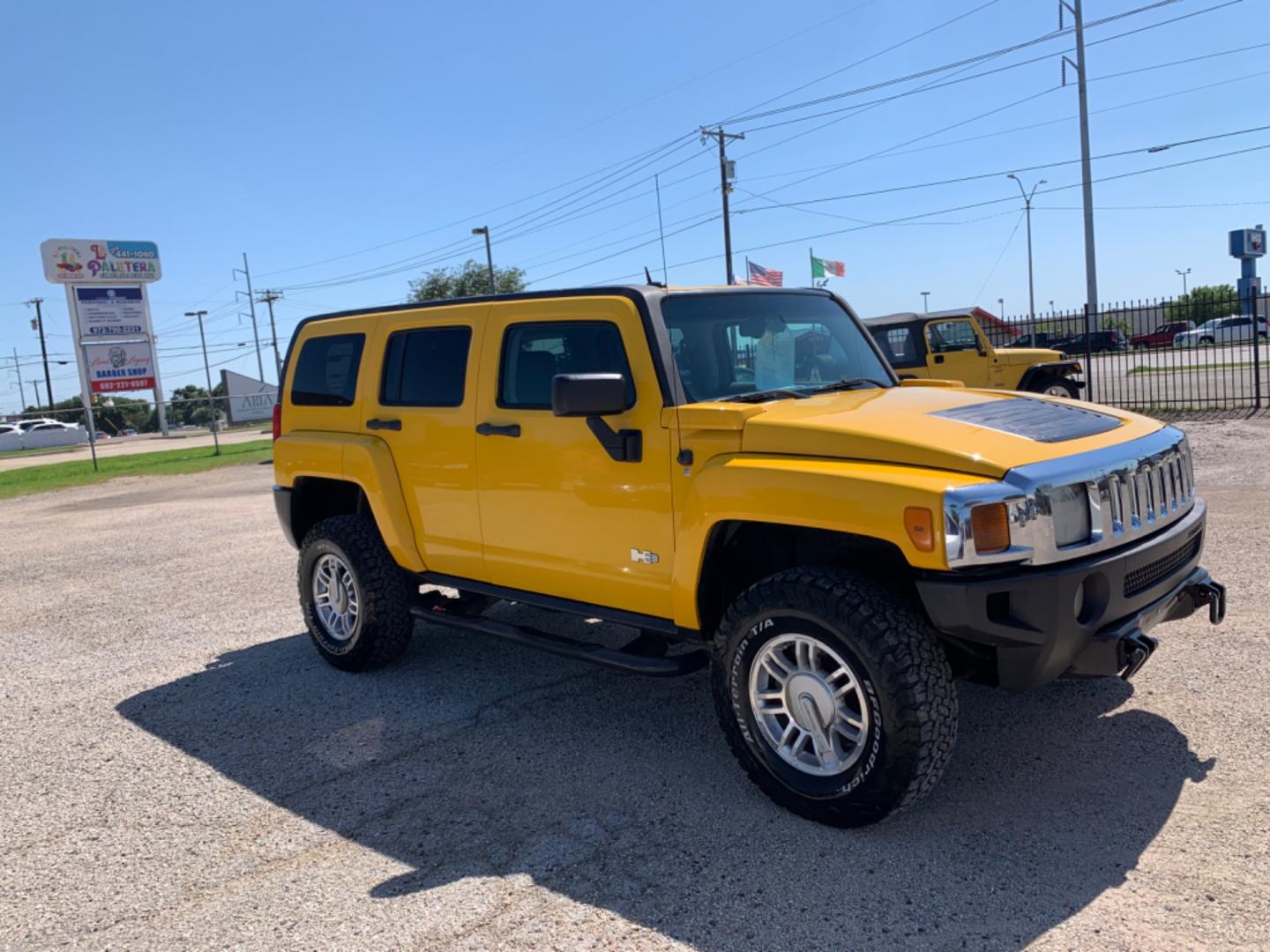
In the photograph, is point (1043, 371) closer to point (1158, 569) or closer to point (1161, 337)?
point (1158, 569)

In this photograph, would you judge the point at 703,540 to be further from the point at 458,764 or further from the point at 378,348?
the point at 378,348

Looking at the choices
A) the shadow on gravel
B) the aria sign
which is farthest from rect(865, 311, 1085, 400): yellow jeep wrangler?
the aria sign

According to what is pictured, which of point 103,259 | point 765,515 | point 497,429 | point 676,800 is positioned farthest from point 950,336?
point 103,259

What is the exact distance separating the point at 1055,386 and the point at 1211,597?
12.7 metres

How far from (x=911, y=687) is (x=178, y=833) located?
2.92m

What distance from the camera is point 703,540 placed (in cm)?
399

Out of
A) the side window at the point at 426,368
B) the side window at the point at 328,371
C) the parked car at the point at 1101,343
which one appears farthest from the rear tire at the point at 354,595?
the parked car at the point at 1101,343

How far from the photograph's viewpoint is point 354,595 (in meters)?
5.79

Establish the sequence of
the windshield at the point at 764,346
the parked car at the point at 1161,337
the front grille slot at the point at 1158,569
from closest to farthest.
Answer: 1. the front grille slot at the point at 1158,569
2. the windshield at the point at 764,346
3. the parked car at the point at 1161,337

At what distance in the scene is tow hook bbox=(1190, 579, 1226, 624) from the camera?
4012 millimetres

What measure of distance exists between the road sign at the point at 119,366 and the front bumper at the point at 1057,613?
117ft

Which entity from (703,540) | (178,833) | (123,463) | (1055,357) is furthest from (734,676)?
(123,463)

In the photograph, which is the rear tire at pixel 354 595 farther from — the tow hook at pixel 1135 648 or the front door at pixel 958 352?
the front door at pixel 958 352

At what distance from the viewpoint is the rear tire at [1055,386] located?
616 inches
